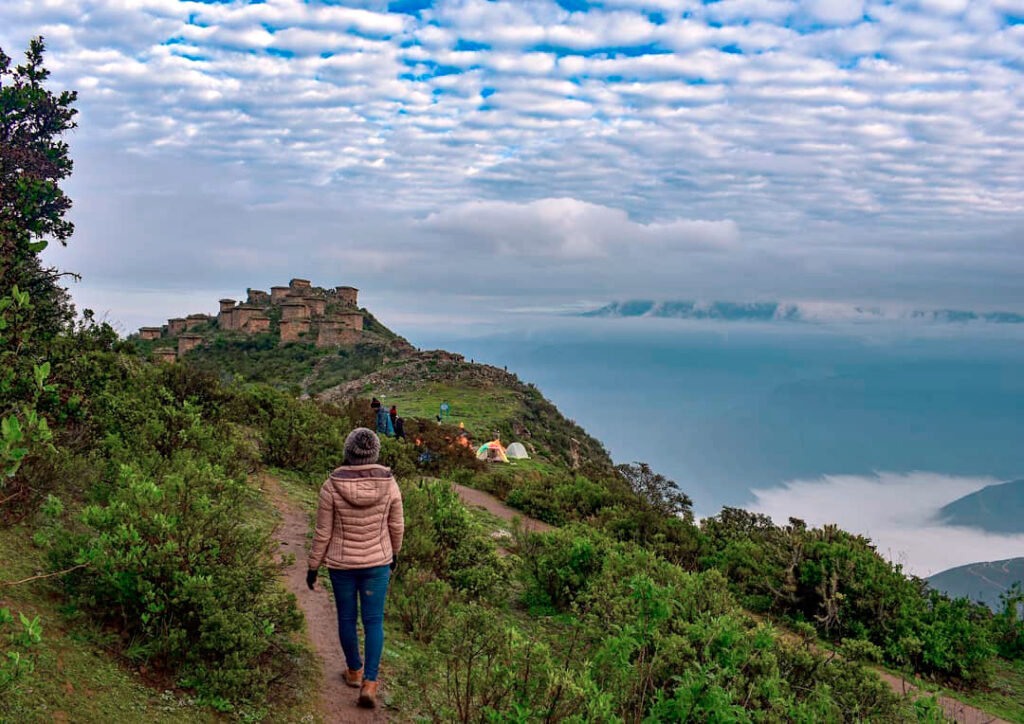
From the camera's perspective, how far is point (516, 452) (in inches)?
1086

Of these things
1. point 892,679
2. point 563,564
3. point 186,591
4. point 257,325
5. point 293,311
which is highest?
point 293,311

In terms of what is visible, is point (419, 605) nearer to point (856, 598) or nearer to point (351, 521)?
point (351, 521)

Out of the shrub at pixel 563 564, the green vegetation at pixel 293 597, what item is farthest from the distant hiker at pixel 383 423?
the shrub at pixel 563 564

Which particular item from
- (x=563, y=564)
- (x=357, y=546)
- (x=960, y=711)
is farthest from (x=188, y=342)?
(x=960, y=711)

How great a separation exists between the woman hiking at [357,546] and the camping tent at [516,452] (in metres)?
22.2

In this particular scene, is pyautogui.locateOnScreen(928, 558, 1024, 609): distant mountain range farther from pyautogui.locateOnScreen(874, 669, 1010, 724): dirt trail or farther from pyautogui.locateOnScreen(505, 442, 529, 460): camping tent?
pyautogui.locateOnScreen(874, 669, 1010, 724): dirt trail

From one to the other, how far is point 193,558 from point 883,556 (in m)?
10.8

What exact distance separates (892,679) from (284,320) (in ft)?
243

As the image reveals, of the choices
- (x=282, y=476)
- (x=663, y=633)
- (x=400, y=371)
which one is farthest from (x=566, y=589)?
(x=400, y=371)

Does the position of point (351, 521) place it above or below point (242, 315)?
below

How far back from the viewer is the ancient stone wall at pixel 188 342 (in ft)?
247

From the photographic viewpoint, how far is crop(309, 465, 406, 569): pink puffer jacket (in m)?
4.79

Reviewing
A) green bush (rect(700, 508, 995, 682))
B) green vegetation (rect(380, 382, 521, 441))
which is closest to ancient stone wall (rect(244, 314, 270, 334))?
green vegetation (rect(380, 382, 521, 441))

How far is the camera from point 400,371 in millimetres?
53312
